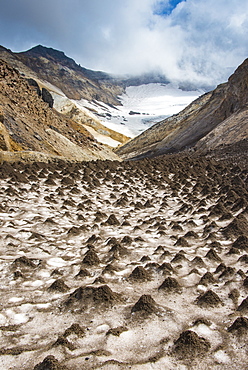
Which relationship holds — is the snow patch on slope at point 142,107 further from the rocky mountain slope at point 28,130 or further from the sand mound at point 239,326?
the sand mound at point 239,326

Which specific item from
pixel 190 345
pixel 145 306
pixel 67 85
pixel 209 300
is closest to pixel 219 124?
pixel 209 300

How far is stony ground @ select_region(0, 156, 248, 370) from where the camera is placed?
8.78ft

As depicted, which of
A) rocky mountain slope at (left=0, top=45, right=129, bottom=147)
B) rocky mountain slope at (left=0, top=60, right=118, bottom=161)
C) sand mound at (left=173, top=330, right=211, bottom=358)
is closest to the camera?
sand mound at (left=173, top=330, right=211, bottom=358)

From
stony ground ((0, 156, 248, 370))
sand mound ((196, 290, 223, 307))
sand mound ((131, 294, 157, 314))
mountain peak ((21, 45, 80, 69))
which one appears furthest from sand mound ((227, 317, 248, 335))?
mountain peak ((21, 45, 80, 69))

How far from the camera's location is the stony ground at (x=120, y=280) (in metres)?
2.68

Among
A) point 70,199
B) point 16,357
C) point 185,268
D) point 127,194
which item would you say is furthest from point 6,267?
point 127,194

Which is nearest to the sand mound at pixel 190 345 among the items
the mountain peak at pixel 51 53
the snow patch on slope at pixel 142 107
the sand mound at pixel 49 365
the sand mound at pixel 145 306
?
the sand mound at pixel 145 306

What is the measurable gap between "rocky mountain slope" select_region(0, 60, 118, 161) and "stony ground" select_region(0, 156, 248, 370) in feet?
12.8

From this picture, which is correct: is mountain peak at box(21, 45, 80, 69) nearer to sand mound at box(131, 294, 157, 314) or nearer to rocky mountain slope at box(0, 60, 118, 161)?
rocky mountain slope at box(0, 60, 118, 161)

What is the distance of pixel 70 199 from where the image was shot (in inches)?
320

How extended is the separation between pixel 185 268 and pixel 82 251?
5.97ft

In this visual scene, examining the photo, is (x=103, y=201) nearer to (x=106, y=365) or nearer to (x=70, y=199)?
(x=70, y=199)

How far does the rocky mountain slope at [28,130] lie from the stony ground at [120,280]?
390 cm

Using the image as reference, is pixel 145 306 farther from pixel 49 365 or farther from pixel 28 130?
pixel 28 130
